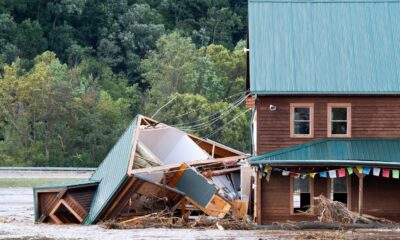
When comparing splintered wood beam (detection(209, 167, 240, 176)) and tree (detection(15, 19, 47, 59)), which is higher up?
tree (detection(15, 19, 47, 59))

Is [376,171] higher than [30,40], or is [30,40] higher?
[30,40]

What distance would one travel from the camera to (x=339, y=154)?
56.8 meters

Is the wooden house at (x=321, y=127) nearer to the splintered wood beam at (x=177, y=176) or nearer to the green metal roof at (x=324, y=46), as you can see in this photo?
the green metal roof at (x=324, y=46)

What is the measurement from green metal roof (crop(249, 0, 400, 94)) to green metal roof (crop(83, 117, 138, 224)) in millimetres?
5886

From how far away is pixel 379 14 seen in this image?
60.6 m

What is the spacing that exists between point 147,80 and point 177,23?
19.1m

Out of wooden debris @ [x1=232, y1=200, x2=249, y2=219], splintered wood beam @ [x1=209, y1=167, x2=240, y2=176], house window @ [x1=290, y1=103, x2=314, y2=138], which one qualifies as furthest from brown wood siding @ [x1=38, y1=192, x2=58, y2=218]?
house window @ [x1=290, y1=103, x2=314, y2=138]

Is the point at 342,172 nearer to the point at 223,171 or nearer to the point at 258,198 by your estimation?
the point at 258,198

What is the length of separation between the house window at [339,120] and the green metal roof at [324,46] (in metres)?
0.71

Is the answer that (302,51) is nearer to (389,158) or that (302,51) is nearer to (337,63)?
(337,63)

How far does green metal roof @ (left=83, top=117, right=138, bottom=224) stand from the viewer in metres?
57.7

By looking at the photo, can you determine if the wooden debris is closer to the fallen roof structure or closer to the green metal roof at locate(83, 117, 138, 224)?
the fallen roof structure

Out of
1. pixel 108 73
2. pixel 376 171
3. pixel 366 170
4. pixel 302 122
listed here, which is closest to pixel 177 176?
pixel 302 122

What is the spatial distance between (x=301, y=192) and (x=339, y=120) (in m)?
3.05
